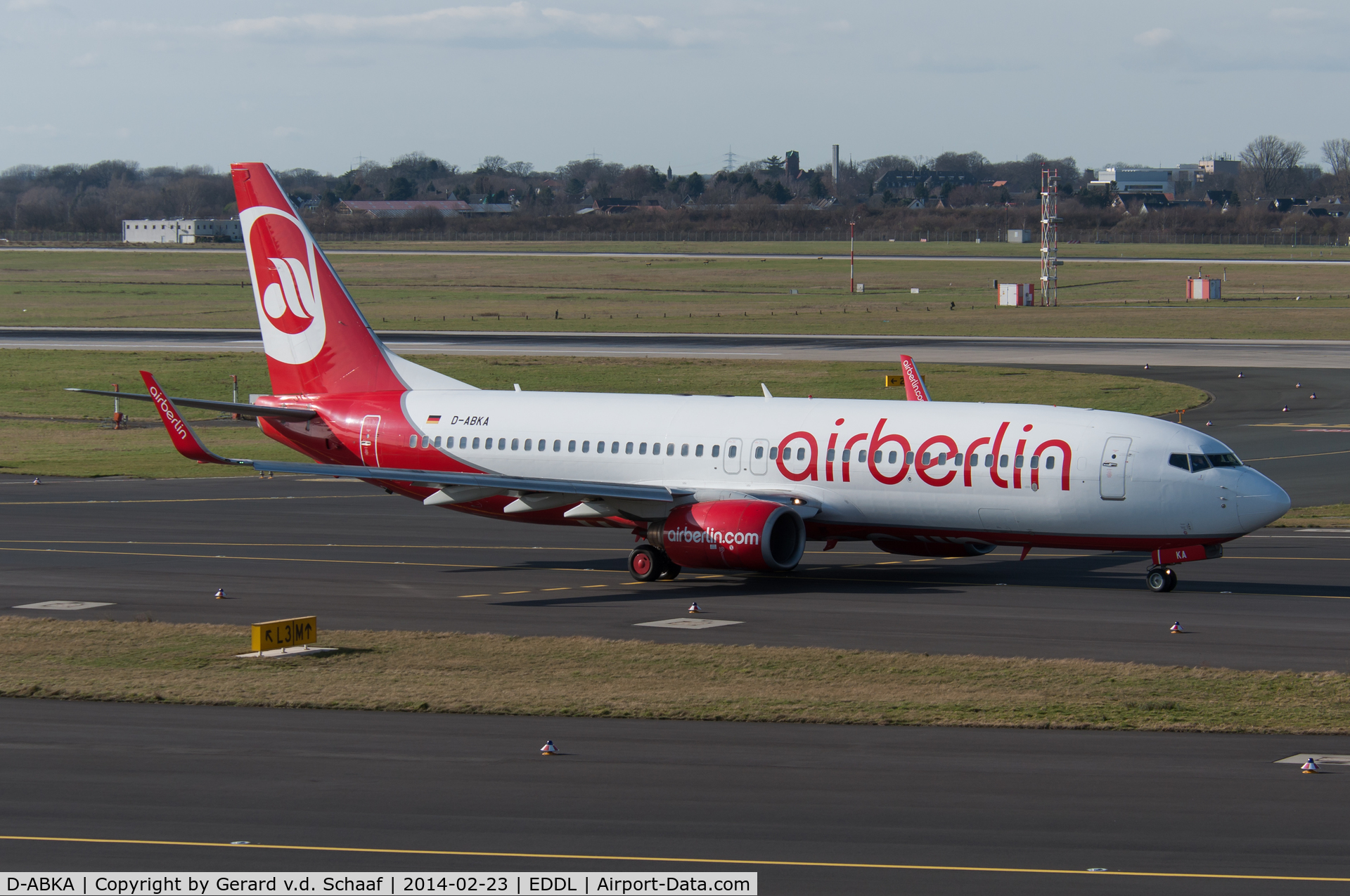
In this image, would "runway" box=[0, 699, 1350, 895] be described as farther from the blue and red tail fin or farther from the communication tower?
the communication tower

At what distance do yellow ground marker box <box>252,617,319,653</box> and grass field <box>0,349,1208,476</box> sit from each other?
3214 cm

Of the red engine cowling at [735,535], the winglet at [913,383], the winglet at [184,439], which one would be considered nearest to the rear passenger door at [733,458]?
the red engine cowling at [735,535]

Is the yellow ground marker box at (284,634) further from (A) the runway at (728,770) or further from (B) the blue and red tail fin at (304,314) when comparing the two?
(B) the blue and red tail fin at (304,314)

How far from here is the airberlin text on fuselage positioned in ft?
117

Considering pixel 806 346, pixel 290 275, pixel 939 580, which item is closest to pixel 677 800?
pixel 939 580

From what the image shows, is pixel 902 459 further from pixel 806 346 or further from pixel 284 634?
pixel 806 346

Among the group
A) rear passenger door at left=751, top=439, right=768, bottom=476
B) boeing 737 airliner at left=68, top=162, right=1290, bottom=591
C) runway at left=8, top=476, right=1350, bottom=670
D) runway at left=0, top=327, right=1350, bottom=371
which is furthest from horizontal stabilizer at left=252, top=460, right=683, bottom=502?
runway at left=0, top=327, right=1350, bottom=371

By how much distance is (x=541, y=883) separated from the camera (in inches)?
647

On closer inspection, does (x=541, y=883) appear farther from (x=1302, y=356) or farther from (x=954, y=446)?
(x=1302, y=356)

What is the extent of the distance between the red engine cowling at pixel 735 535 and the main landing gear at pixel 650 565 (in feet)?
2.61

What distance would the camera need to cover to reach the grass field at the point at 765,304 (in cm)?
12300

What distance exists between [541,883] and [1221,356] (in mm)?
88662

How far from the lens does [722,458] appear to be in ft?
127

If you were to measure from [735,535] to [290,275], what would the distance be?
16.5 meters
